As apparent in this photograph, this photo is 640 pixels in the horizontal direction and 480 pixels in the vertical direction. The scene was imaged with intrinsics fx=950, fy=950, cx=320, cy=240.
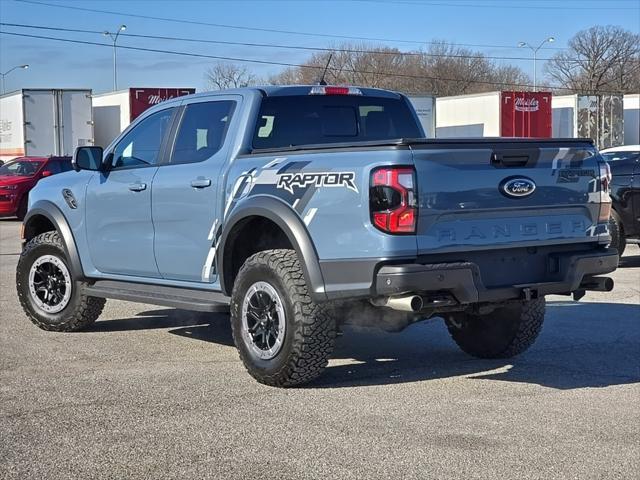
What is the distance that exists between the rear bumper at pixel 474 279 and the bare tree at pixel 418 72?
231ft

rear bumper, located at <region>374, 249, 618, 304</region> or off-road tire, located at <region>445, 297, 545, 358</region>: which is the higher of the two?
rear bumper, located at <region>374, 249, 618, 304</region>

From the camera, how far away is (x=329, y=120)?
24.1ft

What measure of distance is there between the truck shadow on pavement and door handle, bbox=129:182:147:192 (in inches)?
58.3

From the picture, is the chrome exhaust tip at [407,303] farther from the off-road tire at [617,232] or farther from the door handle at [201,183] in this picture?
the off-road tire at [617,232]

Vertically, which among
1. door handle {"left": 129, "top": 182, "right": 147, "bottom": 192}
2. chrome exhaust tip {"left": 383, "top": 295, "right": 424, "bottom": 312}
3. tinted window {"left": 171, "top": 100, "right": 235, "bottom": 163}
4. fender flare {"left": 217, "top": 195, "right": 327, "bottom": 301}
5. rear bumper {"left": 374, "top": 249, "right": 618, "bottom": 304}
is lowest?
chrome exhaust tip {"left": 383, "top": 295, "right": 424, "bottom": 312}

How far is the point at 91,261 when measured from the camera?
26.2ft

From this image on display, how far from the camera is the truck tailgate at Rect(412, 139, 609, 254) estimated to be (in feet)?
18.3

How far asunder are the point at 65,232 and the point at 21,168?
16.3 meters

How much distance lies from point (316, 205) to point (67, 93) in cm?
2707

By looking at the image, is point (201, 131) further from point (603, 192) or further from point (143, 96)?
point (143, 96)

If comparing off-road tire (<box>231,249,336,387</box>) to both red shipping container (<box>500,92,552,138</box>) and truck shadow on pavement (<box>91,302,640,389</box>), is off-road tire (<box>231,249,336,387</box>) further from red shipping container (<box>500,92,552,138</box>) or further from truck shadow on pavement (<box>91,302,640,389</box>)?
red shipping container (<box>500,92,552,138</box>)

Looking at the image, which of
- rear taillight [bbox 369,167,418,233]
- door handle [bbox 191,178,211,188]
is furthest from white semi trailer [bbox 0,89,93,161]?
rear taillight [bbox 369,167,418,233]

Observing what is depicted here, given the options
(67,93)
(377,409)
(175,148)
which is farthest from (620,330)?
(67,93)

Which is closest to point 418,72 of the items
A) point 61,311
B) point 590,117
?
point 590,117
